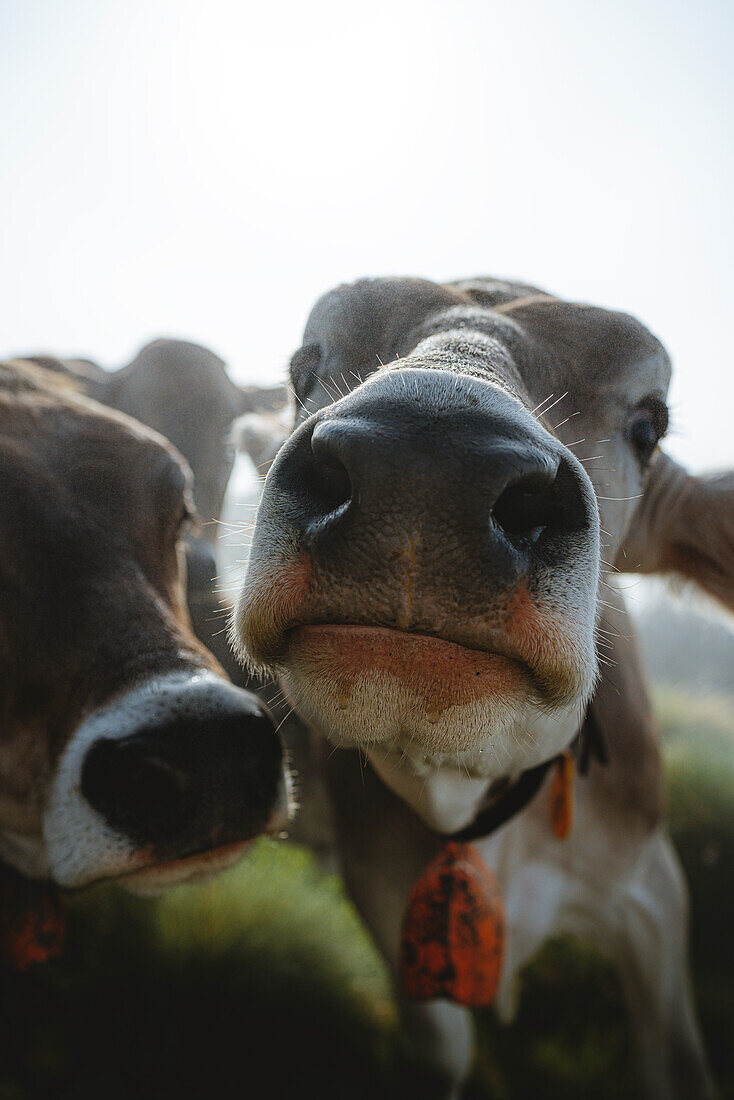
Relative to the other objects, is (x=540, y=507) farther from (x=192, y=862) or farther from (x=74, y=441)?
(x=74, y=441)

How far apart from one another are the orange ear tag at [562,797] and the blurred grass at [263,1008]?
47.0 inches

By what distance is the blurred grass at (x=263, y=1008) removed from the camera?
12.7ft

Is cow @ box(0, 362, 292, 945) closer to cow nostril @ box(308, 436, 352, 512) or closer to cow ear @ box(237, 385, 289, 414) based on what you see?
cow nostril @ box(308, 436, 352, 512)

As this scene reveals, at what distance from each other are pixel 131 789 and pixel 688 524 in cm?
229

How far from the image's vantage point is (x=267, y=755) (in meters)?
1.90

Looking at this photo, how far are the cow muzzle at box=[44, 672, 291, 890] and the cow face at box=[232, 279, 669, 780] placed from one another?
0.87ft

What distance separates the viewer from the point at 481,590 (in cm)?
127

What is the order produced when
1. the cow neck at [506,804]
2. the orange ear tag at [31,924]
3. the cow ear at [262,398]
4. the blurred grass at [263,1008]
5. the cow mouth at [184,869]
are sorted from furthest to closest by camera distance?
the blurred grass at [263,1008], the cow ear at [262,398], the cow neck at [506,804], the orange ear tag at [31,924], the cow mouth at [184,869]

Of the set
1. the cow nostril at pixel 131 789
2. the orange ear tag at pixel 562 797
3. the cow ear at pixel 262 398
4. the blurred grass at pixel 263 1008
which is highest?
the cow ear at pixel 262 398

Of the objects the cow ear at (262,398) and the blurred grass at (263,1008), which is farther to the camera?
the blurred grass at (263,1008)

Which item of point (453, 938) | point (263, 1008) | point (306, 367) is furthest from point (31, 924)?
point (263, 1008)

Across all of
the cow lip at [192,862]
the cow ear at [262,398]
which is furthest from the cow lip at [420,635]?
the cow ear at [262,398]

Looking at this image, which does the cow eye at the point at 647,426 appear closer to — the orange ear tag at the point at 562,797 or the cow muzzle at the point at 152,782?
the orange ear tag at the point at 562,797

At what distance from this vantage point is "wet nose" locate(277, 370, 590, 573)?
123 cm
